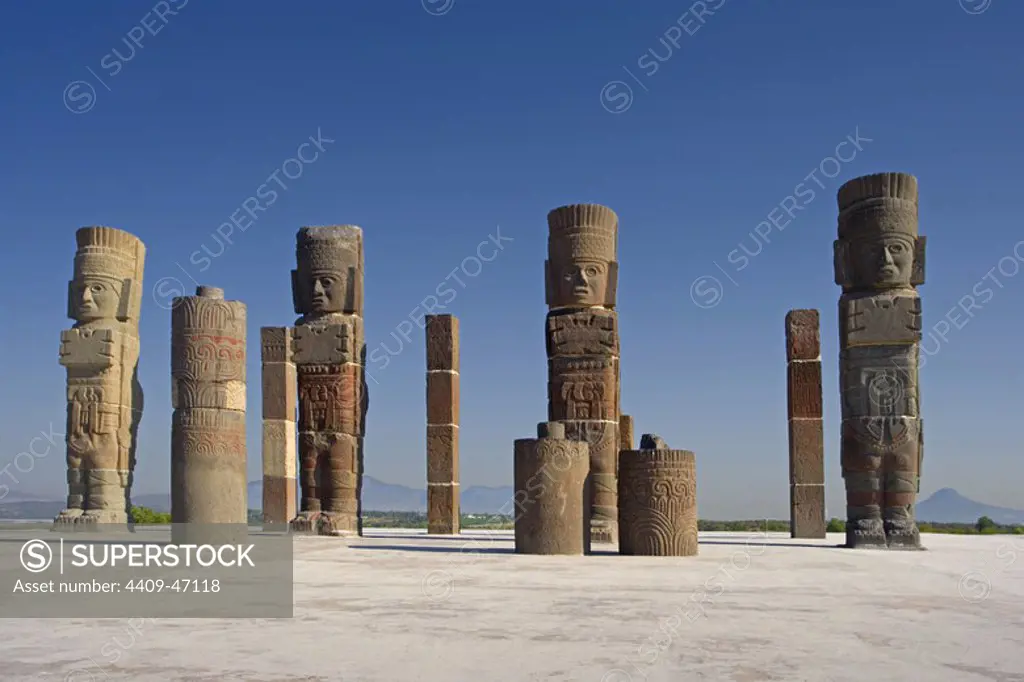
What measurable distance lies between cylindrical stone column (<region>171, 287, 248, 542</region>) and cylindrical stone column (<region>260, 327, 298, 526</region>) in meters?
6.41

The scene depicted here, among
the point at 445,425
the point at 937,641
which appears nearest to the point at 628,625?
the point at 937,641

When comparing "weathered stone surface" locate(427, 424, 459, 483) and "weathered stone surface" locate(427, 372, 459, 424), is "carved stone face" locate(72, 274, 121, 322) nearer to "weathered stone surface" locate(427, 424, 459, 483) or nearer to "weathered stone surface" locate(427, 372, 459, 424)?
"weathered stone surface" locate(427, 372, 459, 424)

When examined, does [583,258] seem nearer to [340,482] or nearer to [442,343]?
[442,343]

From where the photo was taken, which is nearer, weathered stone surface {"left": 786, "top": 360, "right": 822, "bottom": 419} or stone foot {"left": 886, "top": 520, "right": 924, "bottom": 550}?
stone foot {"left": 886, "top": 520, "right": 924, "bottom": 550}

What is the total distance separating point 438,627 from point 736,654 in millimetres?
1963

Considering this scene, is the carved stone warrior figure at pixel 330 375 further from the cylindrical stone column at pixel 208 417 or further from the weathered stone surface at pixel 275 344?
the cylindrical stone column at pixel 208 417

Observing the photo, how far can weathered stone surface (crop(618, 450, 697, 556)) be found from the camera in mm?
12758

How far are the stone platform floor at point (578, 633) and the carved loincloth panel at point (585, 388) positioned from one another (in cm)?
637

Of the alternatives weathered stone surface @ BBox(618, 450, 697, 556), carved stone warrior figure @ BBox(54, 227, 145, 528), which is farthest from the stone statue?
weathered stone surface @ BBox(618, 450, 697, 556)

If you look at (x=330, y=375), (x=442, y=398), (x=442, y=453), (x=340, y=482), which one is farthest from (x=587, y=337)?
(x=340, y=482)

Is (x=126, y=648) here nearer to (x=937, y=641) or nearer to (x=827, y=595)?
(x=937, y=641)

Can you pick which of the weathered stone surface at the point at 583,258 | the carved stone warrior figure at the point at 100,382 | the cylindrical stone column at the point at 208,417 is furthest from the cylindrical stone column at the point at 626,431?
the carved stone warrior figure at the point at 100,382

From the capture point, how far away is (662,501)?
12.8m

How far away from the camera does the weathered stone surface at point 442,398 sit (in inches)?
780
